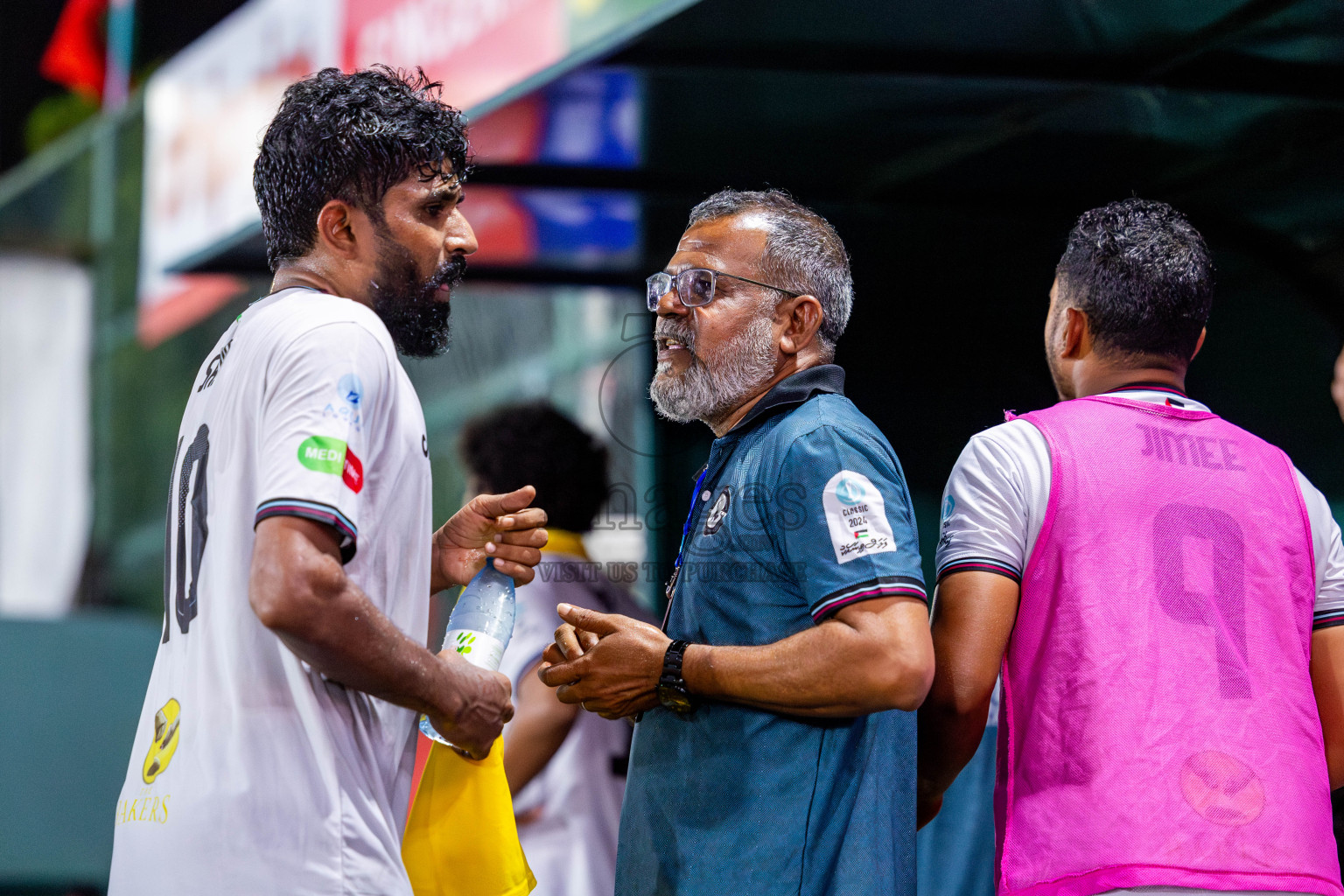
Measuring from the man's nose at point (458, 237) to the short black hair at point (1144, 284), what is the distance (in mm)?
1242

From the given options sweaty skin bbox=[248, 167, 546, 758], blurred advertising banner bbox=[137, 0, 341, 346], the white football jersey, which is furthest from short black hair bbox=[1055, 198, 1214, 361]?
blurred advertising banner bbox=[137, 0, 341, 346]

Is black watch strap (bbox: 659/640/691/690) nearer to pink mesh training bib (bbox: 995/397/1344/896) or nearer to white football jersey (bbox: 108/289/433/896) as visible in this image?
white football jersey (bbox: 108/289/433/896)


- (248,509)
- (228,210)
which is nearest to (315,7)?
(228,210)

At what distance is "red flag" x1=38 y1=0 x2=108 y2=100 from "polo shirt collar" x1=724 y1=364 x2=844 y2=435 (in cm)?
859

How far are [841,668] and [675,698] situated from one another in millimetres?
337

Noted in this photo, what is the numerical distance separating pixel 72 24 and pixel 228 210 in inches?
214

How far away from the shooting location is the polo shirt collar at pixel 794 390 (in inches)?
104

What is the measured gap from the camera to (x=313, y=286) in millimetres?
2256

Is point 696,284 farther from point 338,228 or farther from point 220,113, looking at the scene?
point 220,113

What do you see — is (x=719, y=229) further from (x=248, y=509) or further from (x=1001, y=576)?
(x=248, y=509)

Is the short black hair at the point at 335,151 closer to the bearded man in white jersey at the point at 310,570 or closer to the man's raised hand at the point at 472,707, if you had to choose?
the bearded man in white jersey at the point at 310,570

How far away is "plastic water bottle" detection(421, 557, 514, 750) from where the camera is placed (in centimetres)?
235

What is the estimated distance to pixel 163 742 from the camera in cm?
207

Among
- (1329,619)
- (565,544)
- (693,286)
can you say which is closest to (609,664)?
(693,286)
